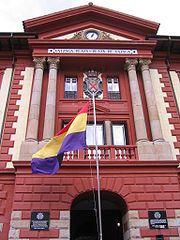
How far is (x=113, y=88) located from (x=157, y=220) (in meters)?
8.95

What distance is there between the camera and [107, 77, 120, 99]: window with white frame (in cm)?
2003

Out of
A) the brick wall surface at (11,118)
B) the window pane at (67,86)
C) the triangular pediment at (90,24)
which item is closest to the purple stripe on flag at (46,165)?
the brick wall surface at (11,118)

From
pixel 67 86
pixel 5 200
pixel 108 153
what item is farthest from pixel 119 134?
pixel 5 200

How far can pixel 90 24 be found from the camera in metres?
22.2

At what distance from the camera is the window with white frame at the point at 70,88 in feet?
65.2

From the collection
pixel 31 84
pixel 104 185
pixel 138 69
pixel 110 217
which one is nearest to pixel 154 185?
pixel 104 185

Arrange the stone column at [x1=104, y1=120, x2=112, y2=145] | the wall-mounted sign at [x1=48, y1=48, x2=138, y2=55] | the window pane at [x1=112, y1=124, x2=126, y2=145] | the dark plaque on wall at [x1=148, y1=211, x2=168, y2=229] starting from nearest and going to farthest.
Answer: the dark plaque on wall at [x1=148, y1=211, x2=168, y2=229] < the stone column at [x1=104, y1=120, x2=112, y2=145] < the window pane at [x1=112, y1=124, x2=126, y2=145] < the wall-mounted sign at [x1=48, y1=48, x2=138, y2=55]

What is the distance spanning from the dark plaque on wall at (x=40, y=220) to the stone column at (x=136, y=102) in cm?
606

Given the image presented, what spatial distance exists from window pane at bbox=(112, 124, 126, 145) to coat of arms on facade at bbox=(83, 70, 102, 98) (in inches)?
96.0

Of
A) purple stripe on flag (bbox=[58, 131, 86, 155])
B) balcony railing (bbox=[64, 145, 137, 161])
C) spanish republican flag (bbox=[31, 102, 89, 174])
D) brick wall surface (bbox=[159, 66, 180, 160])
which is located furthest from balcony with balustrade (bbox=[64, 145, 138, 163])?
brick wall surface (bbox=[159, 66, 180, 160])

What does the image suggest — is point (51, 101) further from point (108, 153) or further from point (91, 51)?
point (91, 51)

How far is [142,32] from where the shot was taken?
71.8 ft

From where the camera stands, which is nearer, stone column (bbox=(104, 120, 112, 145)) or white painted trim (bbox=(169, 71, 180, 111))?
stone column (bbox=(104, 120, 112, 145))

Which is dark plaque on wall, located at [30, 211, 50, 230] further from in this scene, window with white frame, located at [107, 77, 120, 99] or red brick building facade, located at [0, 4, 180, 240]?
window with white frame, located at [107, 77, 120, 99]
